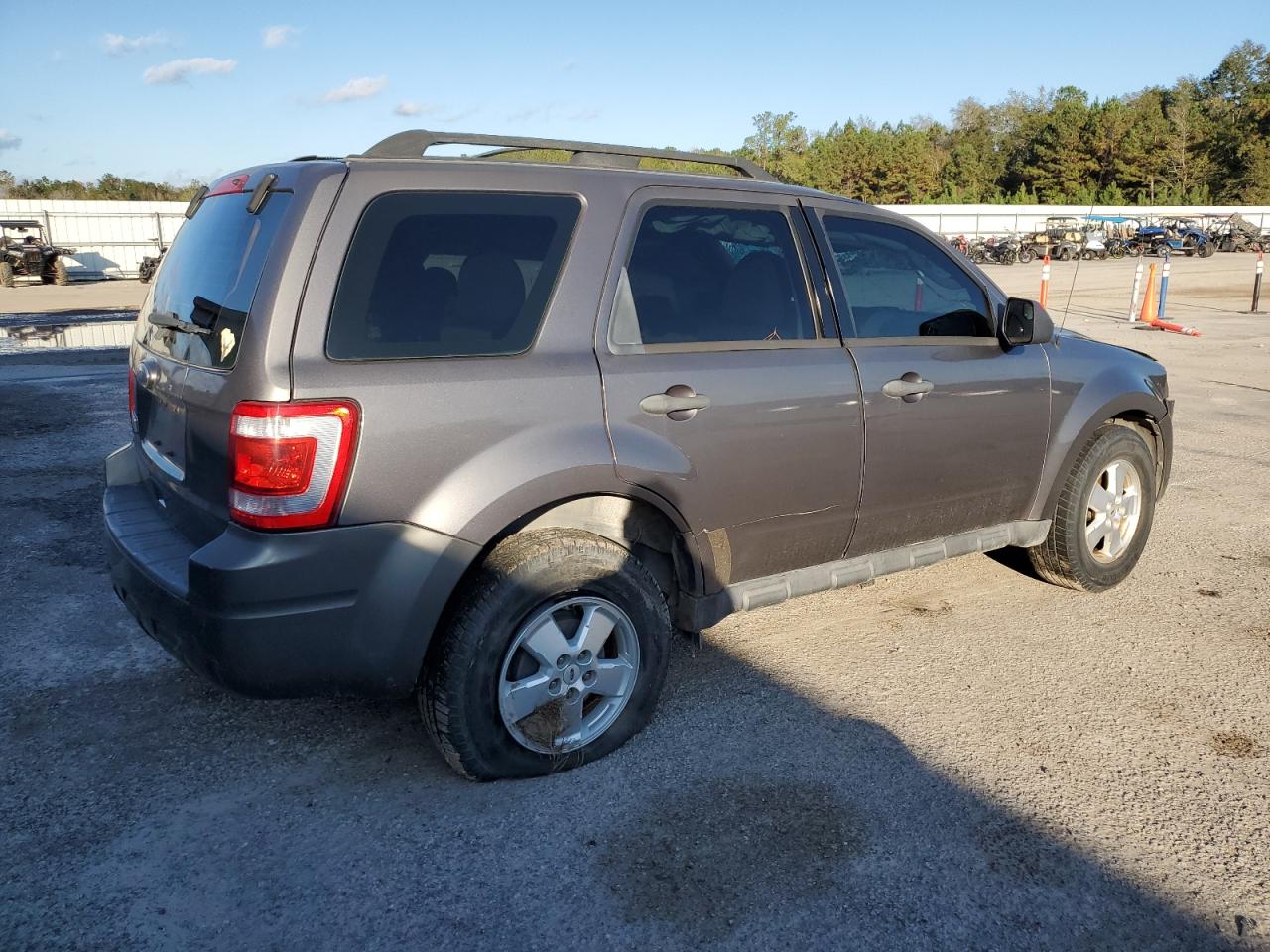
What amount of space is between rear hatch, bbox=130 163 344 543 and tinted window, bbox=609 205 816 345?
1.02 meters

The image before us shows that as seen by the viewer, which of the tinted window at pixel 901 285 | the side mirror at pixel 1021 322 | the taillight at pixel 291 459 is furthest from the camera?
the side mirror at pixel 1021 322

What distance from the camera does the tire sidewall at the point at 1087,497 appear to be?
15.1 ft

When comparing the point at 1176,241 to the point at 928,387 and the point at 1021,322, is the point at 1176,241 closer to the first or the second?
the point at 1021,322

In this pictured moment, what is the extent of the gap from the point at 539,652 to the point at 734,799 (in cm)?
74

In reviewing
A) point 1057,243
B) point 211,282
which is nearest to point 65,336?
point 211,282

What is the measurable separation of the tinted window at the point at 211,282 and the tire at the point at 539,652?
3.24 ft

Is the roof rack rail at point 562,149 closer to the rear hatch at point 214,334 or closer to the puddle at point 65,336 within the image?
the rear hatch at point 214,334

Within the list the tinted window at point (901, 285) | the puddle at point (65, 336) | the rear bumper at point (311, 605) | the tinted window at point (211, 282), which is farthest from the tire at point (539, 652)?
the puddle at point (65, 336)

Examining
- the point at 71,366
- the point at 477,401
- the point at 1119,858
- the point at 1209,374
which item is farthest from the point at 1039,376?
the point at 71,366

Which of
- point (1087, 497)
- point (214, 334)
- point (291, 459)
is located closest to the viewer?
point (291, 459)

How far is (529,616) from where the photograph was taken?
9.84ft

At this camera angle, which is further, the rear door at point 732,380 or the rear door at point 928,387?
the rear door at point 928,387

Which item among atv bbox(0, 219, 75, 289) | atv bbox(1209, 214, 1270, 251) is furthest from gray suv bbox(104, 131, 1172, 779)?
atv bbox(1209, 214, 1270, 251)

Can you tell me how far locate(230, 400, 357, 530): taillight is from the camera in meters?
2.64
